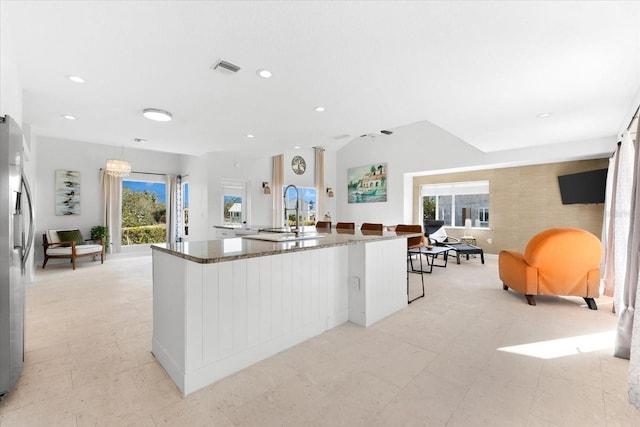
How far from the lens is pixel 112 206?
21.4 feet

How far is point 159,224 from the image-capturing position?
24.6 feet

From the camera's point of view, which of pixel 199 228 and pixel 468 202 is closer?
pixel 199 228

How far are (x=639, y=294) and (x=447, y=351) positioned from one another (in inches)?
48.3

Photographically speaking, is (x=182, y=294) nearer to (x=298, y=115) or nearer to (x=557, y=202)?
(x=298, y=115)

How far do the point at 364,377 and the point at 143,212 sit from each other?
23.8ft

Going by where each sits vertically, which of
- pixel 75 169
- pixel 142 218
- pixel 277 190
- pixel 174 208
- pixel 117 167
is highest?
pixel 75 169

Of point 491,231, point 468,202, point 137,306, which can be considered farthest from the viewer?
point 468,202

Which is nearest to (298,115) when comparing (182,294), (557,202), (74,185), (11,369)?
(182,294)

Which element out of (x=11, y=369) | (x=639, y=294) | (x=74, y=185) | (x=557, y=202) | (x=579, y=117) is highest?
(x=579, y=117)

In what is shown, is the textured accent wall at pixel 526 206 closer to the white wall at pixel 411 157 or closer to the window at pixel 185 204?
the white wall at pixel 411 157

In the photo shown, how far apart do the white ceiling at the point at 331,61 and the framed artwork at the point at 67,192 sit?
2.52m

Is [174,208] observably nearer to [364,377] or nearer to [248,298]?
[248,298]

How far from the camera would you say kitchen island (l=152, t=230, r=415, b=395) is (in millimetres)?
1766

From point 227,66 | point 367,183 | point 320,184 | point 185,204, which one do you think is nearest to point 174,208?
point 185,204
